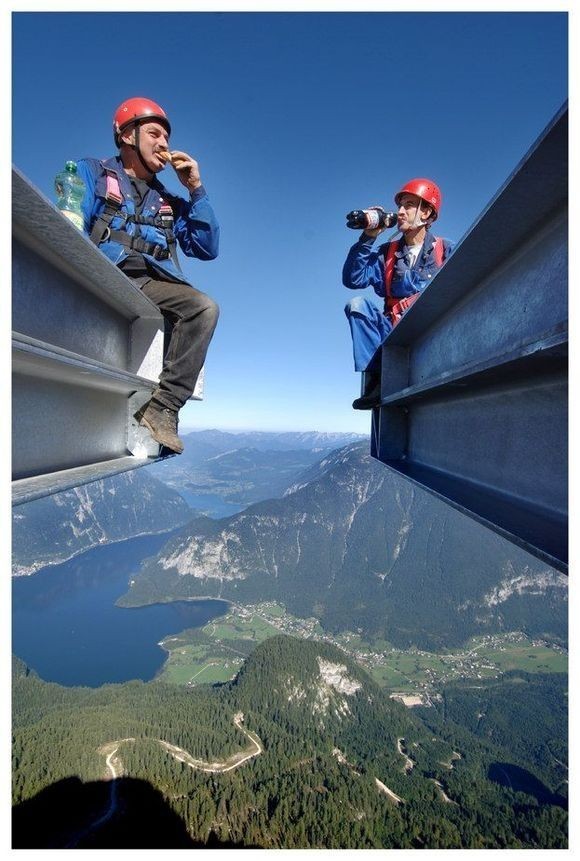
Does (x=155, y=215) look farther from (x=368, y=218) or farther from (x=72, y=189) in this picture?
(x=368, y=218)

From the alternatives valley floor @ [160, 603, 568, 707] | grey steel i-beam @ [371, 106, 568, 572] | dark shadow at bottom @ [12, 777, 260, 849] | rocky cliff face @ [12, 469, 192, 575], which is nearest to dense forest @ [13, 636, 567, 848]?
dark shadow at bottom @ [12, 777, 260, 849]

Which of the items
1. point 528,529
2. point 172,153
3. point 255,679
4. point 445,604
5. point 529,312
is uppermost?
point 172,153

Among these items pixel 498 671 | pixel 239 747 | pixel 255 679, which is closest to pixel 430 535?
pixel 498 671

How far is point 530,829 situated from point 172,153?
64877mm

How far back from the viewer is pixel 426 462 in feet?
15.5

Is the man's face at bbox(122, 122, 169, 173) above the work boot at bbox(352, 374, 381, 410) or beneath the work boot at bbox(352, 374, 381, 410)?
above

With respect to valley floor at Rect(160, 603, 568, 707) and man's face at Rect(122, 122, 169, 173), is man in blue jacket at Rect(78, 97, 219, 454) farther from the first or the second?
valley floor at Rect(160, 603, 568, 707)

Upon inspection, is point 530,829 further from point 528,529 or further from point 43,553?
point 43,553

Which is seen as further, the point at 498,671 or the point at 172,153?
the point at 498,671

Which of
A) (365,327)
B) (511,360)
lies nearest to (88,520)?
(365,327)

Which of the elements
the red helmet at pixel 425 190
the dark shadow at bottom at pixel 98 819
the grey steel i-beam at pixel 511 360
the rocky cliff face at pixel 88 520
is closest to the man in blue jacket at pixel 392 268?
the red helmet at pixel 425 190

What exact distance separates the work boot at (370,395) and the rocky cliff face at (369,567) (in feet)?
318

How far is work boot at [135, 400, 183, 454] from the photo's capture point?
3.61 meters

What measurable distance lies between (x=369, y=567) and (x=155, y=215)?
140 m
